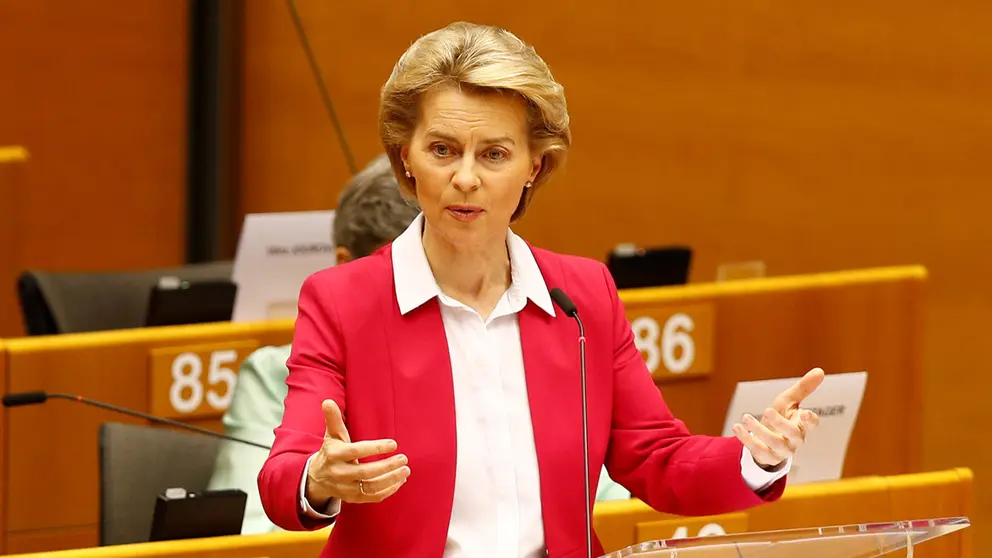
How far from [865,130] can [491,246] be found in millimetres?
3131

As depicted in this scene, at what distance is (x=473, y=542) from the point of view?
2.05m

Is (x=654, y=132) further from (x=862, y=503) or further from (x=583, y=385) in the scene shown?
(x=583, y=385)

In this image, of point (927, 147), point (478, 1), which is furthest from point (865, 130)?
point (478, 1)

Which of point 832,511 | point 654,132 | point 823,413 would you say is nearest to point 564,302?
point 832,511

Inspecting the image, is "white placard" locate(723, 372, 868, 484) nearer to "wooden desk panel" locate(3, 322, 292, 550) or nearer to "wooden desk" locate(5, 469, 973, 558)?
"wooden desk" locate(5, 469, 973, 558)

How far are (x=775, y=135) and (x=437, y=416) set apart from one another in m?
3.47

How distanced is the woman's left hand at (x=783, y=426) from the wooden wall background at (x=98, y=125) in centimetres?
534

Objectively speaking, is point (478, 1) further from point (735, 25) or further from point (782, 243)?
point (782, 243)

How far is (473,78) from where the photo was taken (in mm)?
1993

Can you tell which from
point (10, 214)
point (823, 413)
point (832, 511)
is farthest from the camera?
point (10, 214)

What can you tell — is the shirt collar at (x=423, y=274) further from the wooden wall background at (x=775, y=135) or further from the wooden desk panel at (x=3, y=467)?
the wooden wall background at (x=775, y=135)

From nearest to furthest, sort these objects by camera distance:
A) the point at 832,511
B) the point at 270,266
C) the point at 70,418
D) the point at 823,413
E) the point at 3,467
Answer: the point at 832,511 < the point at 823,413 < the point at 3,467 < the point at 70,418 < the point at 270,266

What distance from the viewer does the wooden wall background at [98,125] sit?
6.77 m

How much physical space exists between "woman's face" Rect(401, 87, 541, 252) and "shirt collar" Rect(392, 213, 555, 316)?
0.09 meters
